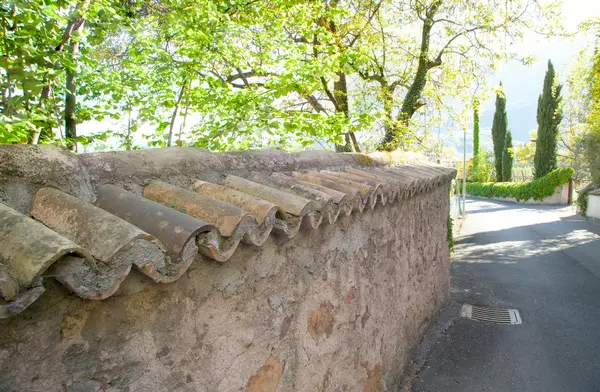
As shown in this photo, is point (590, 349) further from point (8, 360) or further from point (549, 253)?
point (549, 253)

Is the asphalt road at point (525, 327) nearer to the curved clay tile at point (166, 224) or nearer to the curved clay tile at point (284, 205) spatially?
the curved clay tile at point (284, 205)

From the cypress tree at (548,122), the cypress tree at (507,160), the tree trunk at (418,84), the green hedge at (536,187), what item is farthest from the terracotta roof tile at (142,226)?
the cypress tree at (507,160)

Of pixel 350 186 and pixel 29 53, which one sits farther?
pixel 29 53

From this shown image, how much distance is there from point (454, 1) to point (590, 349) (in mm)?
10027

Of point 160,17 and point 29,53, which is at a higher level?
point 160,17

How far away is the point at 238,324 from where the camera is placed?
1.86 meters

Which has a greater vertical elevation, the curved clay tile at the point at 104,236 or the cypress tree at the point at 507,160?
the cypress tree at the point at 507,160

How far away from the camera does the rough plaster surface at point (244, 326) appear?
1206 mm

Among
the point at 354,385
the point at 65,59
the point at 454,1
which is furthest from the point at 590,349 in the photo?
the point at 454,1

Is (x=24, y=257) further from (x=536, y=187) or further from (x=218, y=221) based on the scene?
(x=536, y=187)

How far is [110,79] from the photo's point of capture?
18.7 ft

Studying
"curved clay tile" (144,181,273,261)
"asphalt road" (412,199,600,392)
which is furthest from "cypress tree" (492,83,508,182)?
"curved clay tile" (144,181,273,261)

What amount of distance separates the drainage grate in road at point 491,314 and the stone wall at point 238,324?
113 inches

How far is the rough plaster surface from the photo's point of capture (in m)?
1.21
